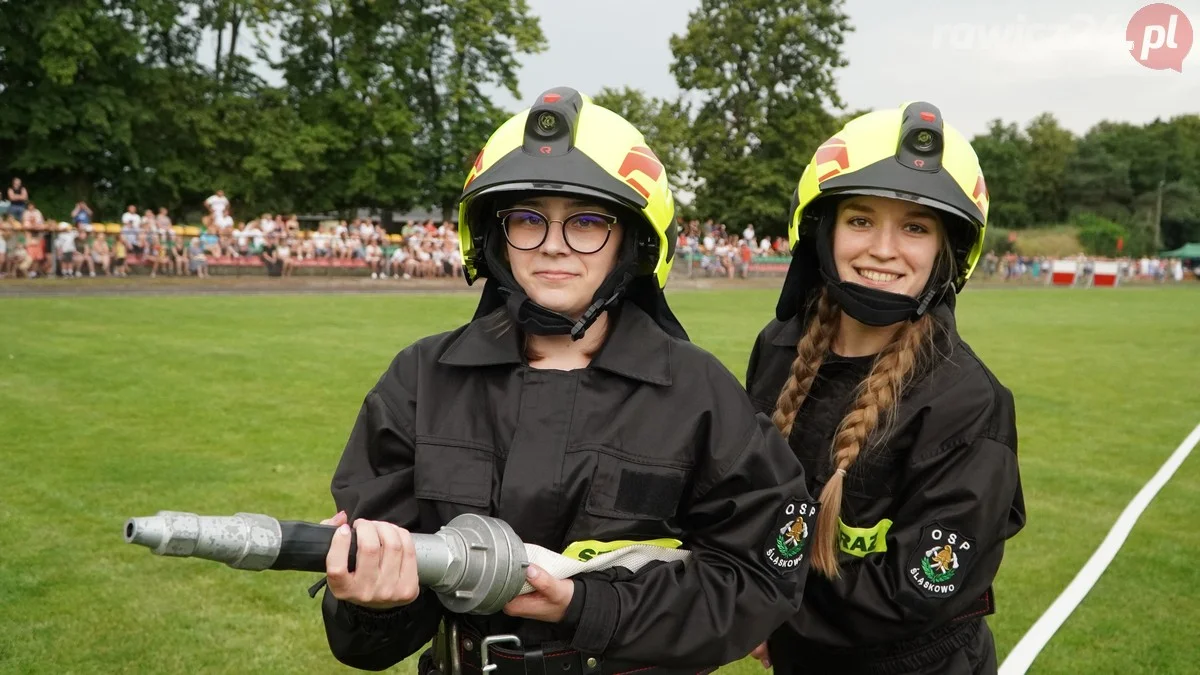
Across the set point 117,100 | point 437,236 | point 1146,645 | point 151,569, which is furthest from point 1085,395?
point 117,100

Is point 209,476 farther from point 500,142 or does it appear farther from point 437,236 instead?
point 437,236

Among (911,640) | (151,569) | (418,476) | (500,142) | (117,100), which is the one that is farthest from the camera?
(117,100)

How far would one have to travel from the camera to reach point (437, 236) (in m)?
32.5

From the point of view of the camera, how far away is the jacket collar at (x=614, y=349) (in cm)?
228

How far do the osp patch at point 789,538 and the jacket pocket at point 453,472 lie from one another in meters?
0.61

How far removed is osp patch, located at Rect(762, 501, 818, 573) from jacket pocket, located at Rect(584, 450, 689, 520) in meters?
0.22

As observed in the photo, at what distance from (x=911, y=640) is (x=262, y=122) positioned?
4222cm

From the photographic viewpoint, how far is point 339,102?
42781mm

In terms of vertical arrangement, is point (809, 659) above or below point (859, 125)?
below

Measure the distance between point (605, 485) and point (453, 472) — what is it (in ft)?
1.06

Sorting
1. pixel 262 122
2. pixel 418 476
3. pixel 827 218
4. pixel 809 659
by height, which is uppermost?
pixel 262 122

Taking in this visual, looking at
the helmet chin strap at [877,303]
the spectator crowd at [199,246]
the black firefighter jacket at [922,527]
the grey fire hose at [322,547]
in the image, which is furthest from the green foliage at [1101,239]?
the grey fire hose at [322,547]

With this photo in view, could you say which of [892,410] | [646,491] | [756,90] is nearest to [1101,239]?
[756,90]

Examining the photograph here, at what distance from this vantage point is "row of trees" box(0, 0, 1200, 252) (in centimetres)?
3619
